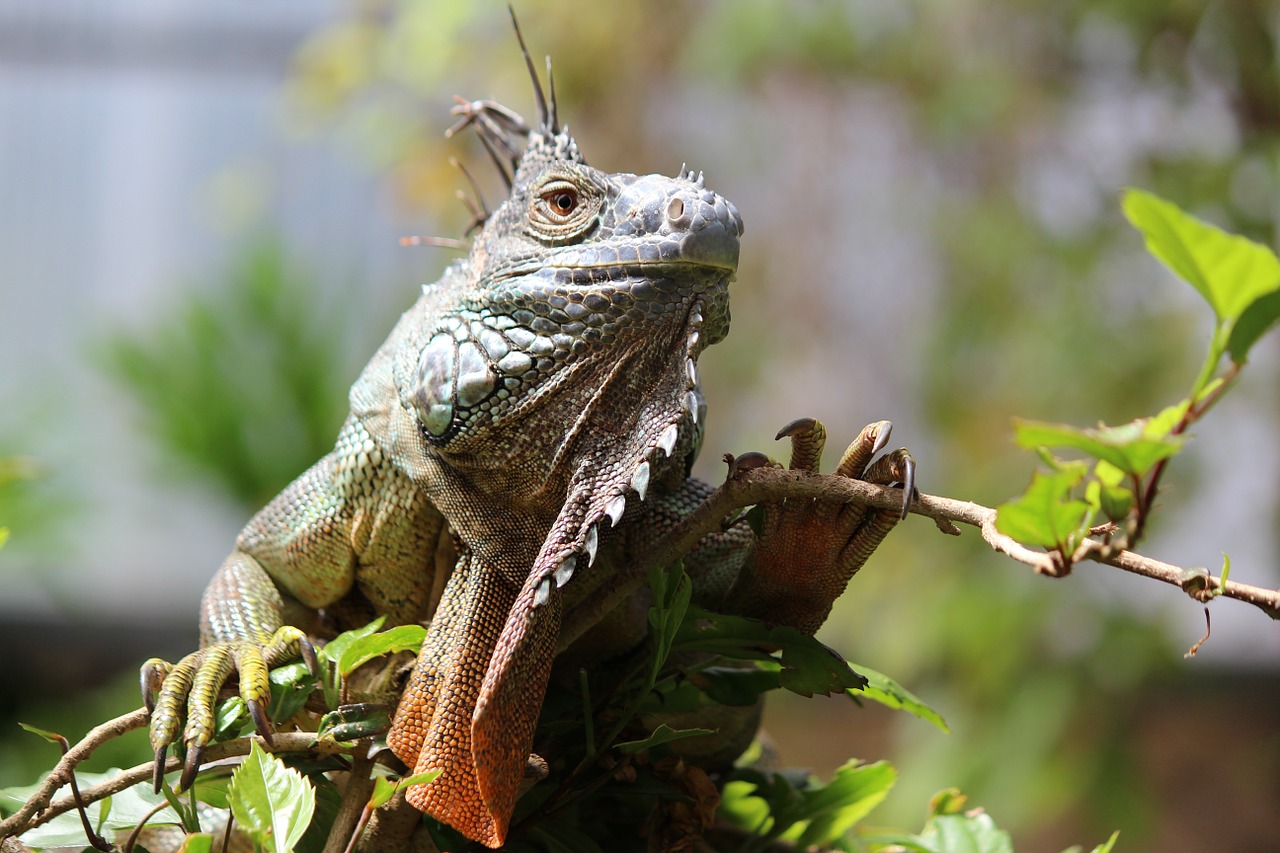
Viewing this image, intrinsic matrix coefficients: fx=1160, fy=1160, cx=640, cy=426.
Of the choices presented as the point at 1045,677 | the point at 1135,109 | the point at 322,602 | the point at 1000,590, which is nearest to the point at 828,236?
the point at 1135,109

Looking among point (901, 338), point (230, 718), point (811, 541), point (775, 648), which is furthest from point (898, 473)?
point (901, 338)

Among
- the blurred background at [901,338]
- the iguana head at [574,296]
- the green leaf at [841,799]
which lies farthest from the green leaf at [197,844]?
the blurred background at [901,338]

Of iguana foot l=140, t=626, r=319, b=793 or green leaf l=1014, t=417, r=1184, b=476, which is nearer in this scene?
green leaf l=1014, t=417, r=1184, b=476

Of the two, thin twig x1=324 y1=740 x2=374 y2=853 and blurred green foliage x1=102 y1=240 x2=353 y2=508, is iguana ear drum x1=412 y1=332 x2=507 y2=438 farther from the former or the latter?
blurred green foliage x1=102 y1=240 x2=353 y2=508

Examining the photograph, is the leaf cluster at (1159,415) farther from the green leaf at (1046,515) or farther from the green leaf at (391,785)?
the green leaf at (391,785)

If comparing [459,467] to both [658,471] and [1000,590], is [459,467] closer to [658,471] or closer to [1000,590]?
[658,471]

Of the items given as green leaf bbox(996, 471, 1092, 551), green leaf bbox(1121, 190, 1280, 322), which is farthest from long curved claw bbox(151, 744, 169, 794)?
green leaf bbox(1121, 190, 1280, 322)
